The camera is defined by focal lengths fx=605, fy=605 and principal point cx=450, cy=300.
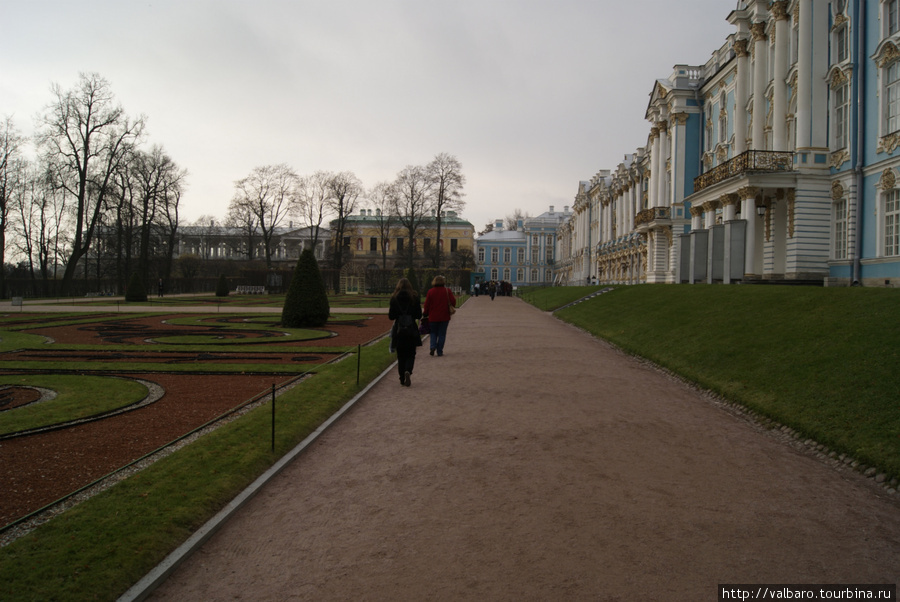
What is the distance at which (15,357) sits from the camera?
44.9 ft

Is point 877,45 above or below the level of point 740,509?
above

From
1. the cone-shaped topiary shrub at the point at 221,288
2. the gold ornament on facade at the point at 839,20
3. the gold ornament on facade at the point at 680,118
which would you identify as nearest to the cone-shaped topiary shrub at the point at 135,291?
the cone-shaped topiary shrub at the point at 221,288

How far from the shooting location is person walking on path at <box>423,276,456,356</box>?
46.2 ft

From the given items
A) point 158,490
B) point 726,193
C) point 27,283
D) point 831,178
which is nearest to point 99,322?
point 158,490

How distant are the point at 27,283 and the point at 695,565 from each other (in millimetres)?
58173

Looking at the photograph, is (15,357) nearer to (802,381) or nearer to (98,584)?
(98,584)

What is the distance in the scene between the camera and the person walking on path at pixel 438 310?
46.2 ft

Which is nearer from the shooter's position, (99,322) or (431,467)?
(431,467)

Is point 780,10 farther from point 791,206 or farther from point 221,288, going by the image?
point 221,288

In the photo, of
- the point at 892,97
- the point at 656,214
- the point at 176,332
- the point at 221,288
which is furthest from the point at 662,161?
the point at 221,288

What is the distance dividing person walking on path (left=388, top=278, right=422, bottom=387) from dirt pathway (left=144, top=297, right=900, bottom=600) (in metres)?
2.27

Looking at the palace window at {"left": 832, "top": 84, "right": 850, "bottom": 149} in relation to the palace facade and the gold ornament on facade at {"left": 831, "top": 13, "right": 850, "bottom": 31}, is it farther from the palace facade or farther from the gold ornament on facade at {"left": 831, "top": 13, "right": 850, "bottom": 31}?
the palace facade

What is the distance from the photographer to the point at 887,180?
19375 millimetres

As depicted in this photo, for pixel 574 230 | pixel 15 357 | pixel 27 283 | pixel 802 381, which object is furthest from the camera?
pixel 574 230
